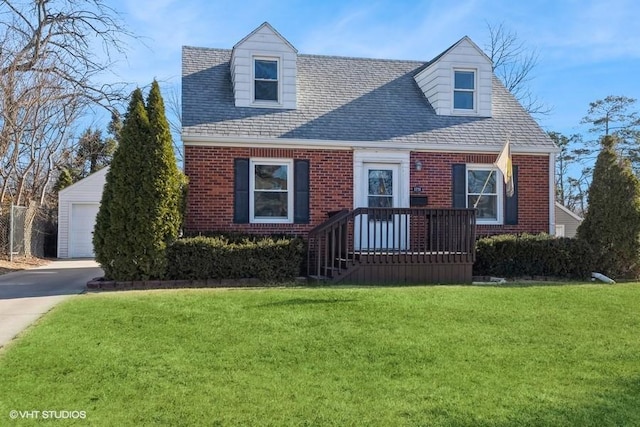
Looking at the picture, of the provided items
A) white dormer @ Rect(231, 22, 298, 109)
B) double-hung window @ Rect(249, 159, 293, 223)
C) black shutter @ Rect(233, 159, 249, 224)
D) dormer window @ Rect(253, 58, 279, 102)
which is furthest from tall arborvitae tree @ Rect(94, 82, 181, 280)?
dormer window @ Rect(253, 58, 279, 102)

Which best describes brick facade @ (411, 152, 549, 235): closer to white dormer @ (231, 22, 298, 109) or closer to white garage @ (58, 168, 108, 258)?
white dormer @ (231, 22, 298, 109)

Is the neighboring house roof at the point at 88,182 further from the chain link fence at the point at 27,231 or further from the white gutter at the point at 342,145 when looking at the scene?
the white gutter at the point at 342,145

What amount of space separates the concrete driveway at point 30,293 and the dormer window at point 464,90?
9.87 meters

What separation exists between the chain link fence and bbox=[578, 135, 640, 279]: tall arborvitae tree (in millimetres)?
15929

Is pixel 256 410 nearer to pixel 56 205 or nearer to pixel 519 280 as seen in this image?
pixel 519 280

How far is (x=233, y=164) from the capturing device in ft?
40.3

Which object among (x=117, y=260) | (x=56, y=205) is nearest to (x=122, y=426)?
(x=117, y=260)

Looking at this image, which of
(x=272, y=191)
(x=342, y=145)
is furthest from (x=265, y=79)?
(x=272, y=191)

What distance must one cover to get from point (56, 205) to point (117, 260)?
1525 cm

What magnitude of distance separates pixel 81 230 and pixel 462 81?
15.2m

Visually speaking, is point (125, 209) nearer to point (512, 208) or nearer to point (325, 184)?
point (325, 184)

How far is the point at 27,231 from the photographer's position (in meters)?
18.9

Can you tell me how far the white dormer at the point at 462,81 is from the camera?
14.2 meters

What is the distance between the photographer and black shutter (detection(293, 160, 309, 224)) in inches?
495
